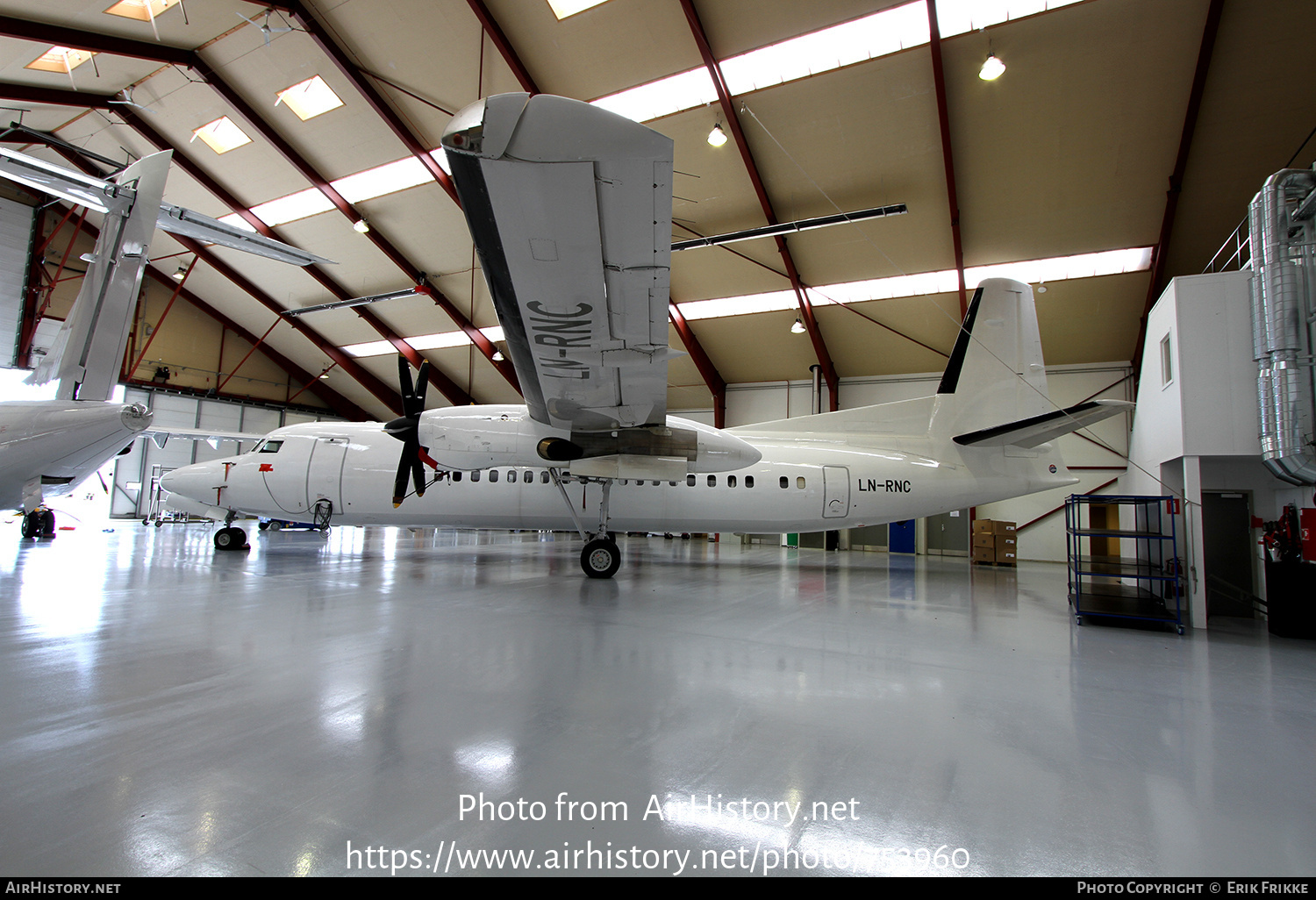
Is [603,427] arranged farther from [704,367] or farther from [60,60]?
[60,60]

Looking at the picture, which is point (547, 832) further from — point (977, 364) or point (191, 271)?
point (191, 271)

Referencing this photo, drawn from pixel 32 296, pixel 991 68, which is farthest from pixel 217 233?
pixel 32 296

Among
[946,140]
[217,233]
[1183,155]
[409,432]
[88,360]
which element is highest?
[946,140]

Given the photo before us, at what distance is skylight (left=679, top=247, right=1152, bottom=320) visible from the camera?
1595 cm

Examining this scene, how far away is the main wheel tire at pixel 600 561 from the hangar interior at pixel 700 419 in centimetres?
67

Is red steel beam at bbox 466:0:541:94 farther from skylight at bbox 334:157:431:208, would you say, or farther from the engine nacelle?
the engine nacelle

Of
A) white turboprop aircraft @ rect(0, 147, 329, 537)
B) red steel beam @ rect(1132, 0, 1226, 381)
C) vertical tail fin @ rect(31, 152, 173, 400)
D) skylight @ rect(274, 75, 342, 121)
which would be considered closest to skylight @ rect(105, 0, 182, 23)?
skylight @ rect(274, 75, 342, 121)

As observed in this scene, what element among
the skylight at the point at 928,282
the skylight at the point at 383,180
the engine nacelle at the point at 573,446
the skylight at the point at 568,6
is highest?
the skylight at the point at 568,6

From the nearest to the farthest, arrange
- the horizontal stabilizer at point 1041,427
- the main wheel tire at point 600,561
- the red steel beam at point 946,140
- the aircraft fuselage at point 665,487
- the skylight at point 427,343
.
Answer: the horizontal stabilizer at point 1041,427, the main wheel tire at point 600,561, the aircraft fuselage at point 665,487, the red steel beam at point 946,140, the skylight at point 427,343

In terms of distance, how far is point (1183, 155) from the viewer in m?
13.1

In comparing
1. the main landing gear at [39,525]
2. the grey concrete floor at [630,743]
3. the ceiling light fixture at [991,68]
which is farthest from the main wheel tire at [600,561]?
the main landing gear at [39,525]

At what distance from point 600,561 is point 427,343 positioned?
20.2 meters

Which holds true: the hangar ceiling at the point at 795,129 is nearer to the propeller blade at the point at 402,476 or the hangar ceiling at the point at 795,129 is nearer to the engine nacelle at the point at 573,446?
the engine nacelle at the point at 573,446

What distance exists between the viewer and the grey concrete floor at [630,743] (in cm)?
214
